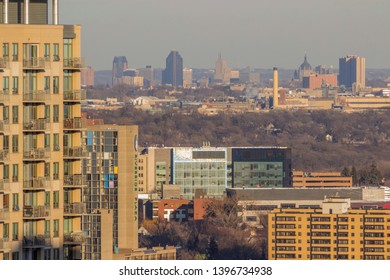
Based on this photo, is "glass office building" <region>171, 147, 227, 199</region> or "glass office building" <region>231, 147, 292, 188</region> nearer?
"glass office building" <region>171, 147, 227, 199</region>

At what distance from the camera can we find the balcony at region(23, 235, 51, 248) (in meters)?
19.0

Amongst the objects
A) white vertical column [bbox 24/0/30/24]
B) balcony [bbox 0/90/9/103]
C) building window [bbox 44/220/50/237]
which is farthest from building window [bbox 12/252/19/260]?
white vertical column [bbox 24/0/30/24]

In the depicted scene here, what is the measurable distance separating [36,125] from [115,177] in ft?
144

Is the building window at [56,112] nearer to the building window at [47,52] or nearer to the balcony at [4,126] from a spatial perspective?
the building window at [47,52]

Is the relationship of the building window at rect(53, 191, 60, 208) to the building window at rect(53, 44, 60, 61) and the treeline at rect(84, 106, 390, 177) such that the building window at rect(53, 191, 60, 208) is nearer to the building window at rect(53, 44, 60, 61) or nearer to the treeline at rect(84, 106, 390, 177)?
the building window at rect(53, 44, 60, 61)

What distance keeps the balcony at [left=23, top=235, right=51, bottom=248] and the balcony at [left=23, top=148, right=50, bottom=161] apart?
795 mm

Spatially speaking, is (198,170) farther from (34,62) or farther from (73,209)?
(34,62)

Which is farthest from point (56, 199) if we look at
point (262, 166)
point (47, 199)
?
point (262, 166)

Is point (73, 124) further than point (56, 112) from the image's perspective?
Yes

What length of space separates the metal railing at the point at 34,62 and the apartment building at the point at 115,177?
35118mm

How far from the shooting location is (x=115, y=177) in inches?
2498

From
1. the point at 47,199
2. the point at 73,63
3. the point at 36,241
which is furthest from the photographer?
the point at 73,63

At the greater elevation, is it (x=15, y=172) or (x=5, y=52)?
(x=5, y=52)
